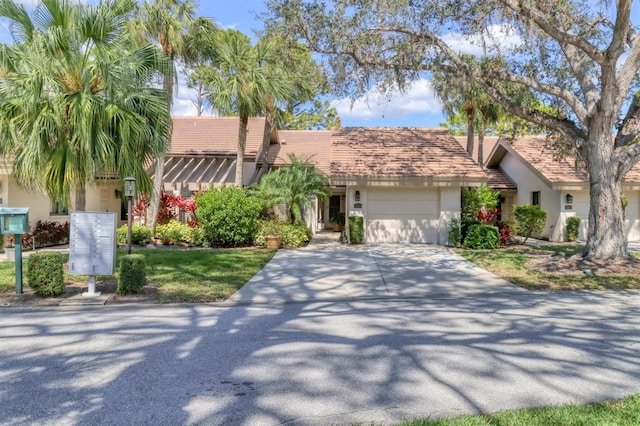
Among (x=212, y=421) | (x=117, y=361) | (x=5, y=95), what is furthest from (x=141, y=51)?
(x=212, y=421)

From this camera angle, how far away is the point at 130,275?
8.37m

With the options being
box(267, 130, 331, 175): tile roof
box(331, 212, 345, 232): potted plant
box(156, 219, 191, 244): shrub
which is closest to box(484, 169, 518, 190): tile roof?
box(331, 212, 345, 232): potted plant

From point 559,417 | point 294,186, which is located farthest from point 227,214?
point 559,417

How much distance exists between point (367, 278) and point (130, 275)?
4985mm

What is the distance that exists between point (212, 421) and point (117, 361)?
1.92 m

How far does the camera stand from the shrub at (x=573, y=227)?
18484 mm

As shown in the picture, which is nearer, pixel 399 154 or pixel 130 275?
pixel 130 275

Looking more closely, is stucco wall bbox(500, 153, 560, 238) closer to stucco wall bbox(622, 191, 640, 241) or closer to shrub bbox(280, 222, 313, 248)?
stucco wall bbox(622, 191, 640, 241)

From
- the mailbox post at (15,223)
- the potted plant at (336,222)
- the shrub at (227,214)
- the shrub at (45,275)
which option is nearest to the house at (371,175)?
the potted plant at (336,222)

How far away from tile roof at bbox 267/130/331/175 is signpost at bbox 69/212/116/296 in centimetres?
1460

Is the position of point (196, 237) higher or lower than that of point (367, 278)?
higher

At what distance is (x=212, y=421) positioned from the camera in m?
3.51

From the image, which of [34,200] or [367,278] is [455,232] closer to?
[367,278]

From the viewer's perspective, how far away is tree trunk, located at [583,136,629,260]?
1154 centimetres
